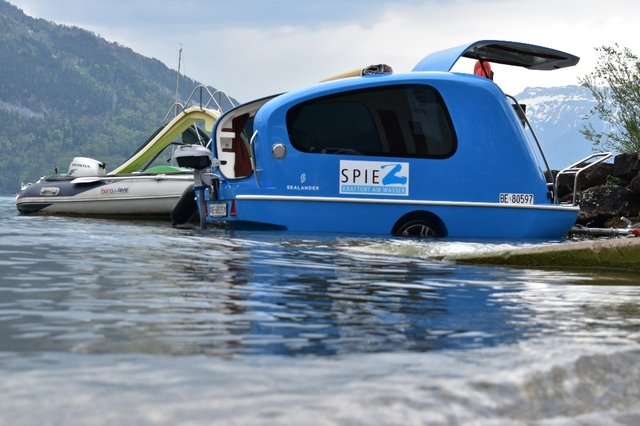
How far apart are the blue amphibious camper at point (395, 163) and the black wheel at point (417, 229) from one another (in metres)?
0.01

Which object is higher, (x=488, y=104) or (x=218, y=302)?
(x=488, y=104)

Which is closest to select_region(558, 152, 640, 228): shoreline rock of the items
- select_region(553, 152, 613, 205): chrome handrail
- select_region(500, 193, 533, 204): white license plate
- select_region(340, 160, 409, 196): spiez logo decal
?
select_region(553, 152, 613, 205): chrome handrail

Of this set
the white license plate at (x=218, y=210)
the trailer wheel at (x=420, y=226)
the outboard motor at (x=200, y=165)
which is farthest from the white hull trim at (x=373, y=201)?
the outboard motor at (x=200, y=165)

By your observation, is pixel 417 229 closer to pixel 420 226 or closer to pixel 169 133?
pixel 420 226

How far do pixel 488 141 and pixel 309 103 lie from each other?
6.65 ft

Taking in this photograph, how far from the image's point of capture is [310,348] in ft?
8.82

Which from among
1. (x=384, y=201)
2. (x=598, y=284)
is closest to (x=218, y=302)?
(x=598, y=284)

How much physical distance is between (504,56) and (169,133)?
11.2 metres

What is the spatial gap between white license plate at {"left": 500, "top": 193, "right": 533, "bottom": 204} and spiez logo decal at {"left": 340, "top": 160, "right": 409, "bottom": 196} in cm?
109

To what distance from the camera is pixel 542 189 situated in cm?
1005

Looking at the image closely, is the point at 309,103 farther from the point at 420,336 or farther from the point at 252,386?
the point at 252,386

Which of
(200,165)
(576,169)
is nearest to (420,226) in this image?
(200,165)

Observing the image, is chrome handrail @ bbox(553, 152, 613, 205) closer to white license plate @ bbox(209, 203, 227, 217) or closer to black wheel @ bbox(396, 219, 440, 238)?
black wheel @ bbox(396, 219, 440, 238)

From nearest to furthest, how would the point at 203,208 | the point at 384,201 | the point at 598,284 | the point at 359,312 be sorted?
the point at 359,312
the point at 598,284
the point at 384,201
the point at 203,208
